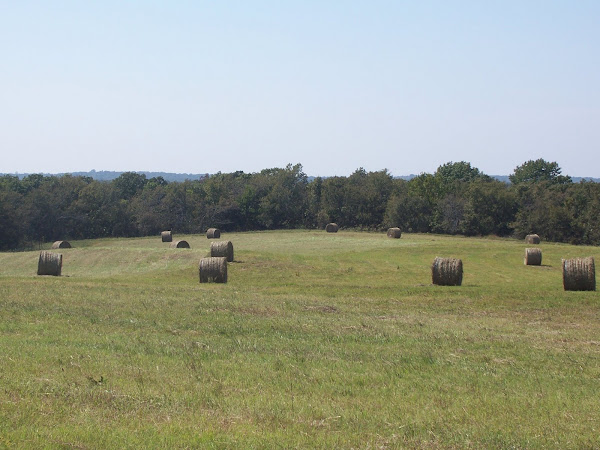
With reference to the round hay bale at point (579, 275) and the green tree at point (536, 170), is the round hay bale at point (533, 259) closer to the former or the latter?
the round hay bale at point (579, 275)

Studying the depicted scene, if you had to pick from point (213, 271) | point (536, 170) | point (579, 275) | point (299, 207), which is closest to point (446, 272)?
point (579, 275)

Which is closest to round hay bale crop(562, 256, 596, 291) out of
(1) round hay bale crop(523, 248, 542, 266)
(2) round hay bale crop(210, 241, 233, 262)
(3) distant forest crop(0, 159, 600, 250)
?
(1) round hay bale crop(523, 248, 542, 266)

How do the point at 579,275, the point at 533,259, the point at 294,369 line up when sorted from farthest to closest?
the point at 533,259, the point at 579,275, the point at 294,369

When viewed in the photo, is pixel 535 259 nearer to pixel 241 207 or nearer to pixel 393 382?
pixel 393 382

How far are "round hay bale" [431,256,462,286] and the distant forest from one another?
51756 millimetres

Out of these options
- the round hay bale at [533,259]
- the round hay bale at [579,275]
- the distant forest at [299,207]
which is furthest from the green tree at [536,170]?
the round hay bale at [579,275]

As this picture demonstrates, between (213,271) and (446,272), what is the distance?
34.8ft

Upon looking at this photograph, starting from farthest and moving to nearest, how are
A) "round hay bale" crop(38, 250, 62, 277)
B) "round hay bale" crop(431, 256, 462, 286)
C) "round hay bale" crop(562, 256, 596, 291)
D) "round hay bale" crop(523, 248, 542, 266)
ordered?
"round hay bale" crop(523, 248, 542, 266) → "round hay bale" crop(38, 250, 62, 277) → "round hay bale" crop(431, 256, 462, 286) → "round hay bale" crop(562, 256, 596, 291)

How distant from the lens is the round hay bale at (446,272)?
30.5 metres

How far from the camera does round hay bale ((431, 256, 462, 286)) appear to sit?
30.5 metres

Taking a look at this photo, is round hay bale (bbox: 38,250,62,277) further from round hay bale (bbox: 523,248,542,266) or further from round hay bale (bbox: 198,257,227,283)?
round hay bale (bbox: 523,248,542,266)

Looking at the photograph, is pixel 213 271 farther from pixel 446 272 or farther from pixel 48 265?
pixel 446 272

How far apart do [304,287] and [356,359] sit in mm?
15490

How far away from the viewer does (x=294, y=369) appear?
36.2ft
